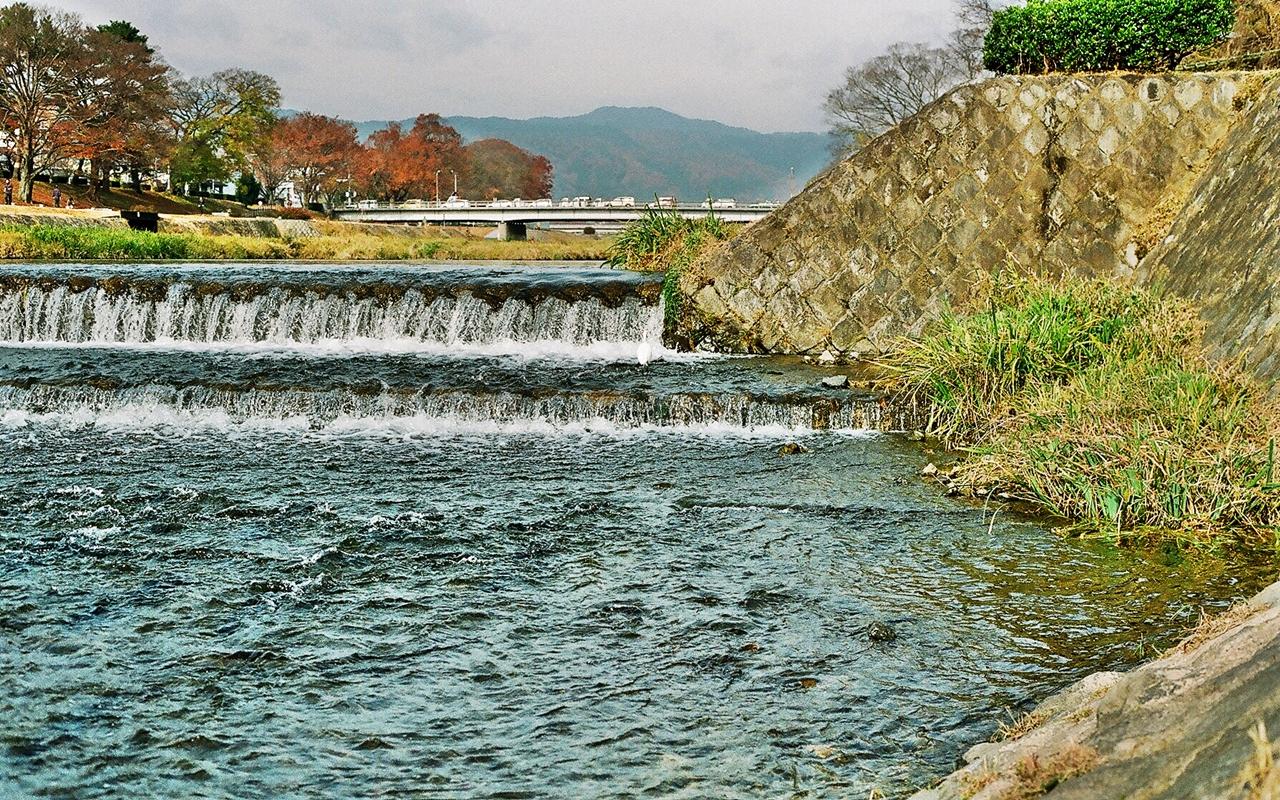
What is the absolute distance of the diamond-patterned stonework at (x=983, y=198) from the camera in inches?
667

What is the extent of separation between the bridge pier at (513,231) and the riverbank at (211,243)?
75.8 ft

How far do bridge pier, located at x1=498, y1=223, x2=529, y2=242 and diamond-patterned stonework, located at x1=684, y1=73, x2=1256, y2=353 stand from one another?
69013 mm

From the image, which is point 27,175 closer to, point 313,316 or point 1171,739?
point 313,316

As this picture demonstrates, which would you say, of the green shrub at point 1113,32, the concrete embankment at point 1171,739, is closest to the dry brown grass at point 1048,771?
the concrete embankment at point 1171,739

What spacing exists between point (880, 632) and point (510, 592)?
233 cm

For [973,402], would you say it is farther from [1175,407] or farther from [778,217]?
[778,217]

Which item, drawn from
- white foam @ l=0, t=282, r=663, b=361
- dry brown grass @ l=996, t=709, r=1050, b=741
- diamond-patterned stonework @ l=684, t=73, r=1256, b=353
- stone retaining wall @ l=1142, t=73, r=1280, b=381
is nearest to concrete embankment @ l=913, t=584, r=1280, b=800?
dry brown grass @ l=996, t=709, r=1050, b=741

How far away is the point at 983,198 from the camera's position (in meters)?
17.2

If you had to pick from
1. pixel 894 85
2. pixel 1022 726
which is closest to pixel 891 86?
pixel 894 85

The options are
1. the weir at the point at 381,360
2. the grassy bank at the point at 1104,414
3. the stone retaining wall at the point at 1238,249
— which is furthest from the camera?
the weir at the point at 381,360

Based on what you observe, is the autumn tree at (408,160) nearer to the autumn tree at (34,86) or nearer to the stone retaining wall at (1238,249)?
the autumn tree at (34,86)

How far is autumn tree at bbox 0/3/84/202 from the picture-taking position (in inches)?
2586

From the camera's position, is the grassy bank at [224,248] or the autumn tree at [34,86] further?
the autumn tree at [34,86]

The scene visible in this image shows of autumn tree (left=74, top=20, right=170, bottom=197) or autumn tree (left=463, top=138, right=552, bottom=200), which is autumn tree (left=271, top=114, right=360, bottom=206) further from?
autumn tree (left=463, top=138, right=552, bottom=200)
